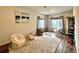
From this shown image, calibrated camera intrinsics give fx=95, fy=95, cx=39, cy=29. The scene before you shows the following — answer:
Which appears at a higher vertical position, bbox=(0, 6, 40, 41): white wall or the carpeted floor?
bbox=(0, 6, 40, 41): white wall

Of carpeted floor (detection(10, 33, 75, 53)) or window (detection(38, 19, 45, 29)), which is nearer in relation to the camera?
carpeted floor (detection(10, 33, 75, 53))

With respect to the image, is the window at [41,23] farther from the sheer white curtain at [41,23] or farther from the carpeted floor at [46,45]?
the carpeted floor at [46,45]

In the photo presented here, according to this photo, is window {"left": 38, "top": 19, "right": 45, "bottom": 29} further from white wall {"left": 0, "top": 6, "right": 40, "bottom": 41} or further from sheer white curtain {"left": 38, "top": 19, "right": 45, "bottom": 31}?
white wall {"left": 0, "top": 6, "right": 40, "bottom": 41}

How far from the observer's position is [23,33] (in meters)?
1.82

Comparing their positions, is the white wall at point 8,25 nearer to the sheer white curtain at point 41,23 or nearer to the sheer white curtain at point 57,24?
the sheer white curtain at point 41,23

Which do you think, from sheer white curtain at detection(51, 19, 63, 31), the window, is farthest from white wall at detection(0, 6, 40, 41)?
sheer white curtain at detection(51, 19, 63, 31)

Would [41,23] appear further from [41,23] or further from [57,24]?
[57,24]

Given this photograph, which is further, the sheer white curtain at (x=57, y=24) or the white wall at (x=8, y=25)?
the sheer white curtain at (x=57, y=24)

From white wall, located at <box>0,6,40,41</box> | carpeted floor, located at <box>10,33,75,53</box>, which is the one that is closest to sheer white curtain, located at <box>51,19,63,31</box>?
carpeted floor, located at <box>10,33,75,53</box>

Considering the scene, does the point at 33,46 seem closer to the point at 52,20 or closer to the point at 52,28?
A: the point at 52,28

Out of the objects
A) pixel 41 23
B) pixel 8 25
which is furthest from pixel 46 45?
pixel 8 25

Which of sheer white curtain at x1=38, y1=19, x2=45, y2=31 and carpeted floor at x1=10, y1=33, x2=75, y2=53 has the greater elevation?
sheer white curtain at x1=38, y1=19, x2=45, y2=31

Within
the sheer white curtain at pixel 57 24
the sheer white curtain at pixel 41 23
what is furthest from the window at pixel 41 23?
the sheer white curtain at pixel 57 24

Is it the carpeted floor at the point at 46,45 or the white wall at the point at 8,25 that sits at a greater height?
the white wall at the point at 8,25
